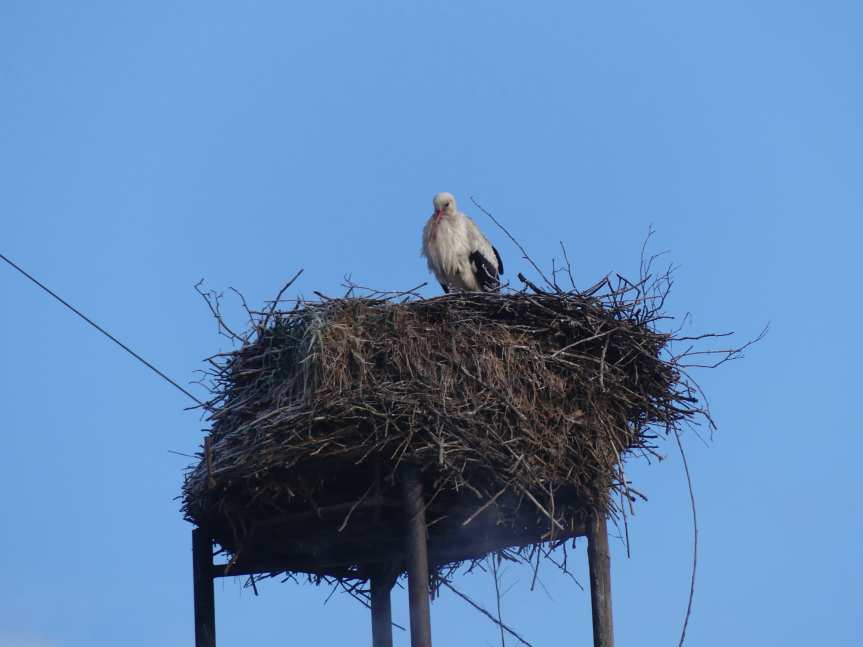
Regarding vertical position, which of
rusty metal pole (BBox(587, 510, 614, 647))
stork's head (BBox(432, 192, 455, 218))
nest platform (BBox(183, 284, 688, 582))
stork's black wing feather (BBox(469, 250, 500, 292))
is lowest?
rusty metal pole (BBox(587, 510, 614, 647))

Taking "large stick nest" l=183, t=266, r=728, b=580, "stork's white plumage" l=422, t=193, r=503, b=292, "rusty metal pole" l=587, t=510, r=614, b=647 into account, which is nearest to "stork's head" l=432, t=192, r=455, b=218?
"stork's white plumage" l=422, t=193, r=503, b=292

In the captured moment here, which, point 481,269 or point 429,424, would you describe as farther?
point 481,269

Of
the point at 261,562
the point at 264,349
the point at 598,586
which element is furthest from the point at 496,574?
the point at 264,349

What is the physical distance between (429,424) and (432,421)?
0.02 meters

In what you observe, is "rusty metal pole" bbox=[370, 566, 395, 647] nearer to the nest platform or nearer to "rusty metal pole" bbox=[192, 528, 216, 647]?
the nest platform

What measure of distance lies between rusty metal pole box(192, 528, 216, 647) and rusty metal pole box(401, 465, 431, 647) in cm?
132

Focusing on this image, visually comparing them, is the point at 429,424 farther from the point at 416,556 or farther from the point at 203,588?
the point at 203,588

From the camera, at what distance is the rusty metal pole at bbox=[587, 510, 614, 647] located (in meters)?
7.43

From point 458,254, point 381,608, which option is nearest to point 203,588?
point 381,608

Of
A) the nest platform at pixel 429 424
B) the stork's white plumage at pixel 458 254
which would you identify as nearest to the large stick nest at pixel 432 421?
the nest platform at pixel 429 424

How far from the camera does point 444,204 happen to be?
10.4m

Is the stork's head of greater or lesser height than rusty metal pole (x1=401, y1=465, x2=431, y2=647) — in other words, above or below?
above

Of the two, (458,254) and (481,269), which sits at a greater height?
(458,254)

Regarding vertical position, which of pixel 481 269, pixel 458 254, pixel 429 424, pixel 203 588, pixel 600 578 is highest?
pixel 458 254
